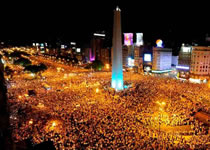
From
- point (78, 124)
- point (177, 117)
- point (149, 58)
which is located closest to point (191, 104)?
point (177, 117)

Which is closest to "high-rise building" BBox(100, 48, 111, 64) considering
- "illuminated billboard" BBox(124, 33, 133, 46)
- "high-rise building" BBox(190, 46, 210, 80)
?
"illuminated billboard" BBox(124, 33, 133, 46)

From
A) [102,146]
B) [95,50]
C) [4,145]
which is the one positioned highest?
[95,50]

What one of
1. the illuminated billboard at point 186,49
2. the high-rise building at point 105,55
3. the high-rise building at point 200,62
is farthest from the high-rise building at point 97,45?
the high-rise building at point 200,62

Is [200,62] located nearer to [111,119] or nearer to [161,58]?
[161,58]

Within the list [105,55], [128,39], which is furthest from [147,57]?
[105,55]

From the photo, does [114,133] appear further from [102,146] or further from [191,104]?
[191,104]

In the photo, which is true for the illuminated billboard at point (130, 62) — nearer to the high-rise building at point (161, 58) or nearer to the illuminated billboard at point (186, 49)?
the high-rise building at point (161, 58)
